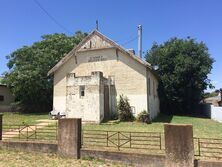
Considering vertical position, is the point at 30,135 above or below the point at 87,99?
below

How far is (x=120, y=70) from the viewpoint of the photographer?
23453mm

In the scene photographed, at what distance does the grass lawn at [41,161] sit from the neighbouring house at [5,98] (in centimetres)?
2221

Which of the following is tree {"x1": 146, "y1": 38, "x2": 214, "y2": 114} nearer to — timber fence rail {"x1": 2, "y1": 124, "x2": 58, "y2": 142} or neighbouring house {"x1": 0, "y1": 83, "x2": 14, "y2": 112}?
neighbouring house {"x1": 0, "y1": 83, "x2": 14, "y2": 112}

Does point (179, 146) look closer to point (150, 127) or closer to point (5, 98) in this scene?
point (150, 127)

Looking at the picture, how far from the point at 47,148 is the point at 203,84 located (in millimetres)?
25043

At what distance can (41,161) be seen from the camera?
1039cm

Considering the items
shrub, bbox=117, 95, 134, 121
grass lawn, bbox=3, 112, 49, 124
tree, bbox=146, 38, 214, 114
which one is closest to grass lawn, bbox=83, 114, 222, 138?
shrub, bbox=117, 95, 134, 121

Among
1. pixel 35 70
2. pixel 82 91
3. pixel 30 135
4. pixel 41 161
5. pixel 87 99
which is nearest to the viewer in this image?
pixel 41 161

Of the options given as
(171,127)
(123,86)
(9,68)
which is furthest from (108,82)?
(9,68)

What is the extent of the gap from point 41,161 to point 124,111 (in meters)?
12.5

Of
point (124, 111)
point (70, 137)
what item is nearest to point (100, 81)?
point (124, 111)

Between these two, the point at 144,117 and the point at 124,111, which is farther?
the point at 124,111

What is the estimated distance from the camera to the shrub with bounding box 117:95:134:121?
72.9 feet

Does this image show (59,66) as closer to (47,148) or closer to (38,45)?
(38,45)
